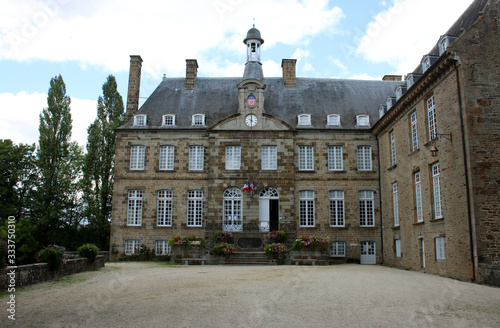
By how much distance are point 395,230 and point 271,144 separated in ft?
25.3

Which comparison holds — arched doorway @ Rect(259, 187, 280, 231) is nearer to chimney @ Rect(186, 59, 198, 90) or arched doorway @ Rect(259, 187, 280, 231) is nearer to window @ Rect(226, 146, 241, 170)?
window @ Rect(226, 146, 241, 170)

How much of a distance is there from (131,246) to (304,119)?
38.3 ft

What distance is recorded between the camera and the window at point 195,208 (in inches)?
936

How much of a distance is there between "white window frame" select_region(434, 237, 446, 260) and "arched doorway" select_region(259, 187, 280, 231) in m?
9.03

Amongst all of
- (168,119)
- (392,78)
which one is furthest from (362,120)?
(168,119)

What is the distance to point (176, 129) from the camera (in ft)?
79.7

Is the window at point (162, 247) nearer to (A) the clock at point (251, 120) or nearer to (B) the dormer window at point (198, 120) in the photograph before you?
(B) the dormer window at point (198, 120)

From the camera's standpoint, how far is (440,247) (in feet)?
51.0

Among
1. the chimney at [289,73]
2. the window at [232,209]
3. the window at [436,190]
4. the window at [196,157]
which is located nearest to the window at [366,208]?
the window at [232,209]

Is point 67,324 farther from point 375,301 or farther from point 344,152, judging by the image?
point 344,152

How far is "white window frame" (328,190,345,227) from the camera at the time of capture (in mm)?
23531

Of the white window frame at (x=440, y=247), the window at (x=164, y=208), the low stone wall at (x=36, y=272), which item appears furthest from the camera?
the window at (x=164, y=208)

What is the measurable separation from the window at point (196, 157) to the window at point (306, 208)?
18.8 feet

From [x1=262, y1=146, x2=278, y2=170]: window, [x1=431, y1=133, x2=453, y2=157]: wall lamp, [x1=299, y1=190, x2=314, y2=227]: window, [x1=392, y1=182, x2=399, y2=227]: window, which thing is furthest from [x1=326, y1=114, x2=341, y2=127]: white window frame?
[x1=431, y1=133, x2=453, y2=157]: wall lamp
